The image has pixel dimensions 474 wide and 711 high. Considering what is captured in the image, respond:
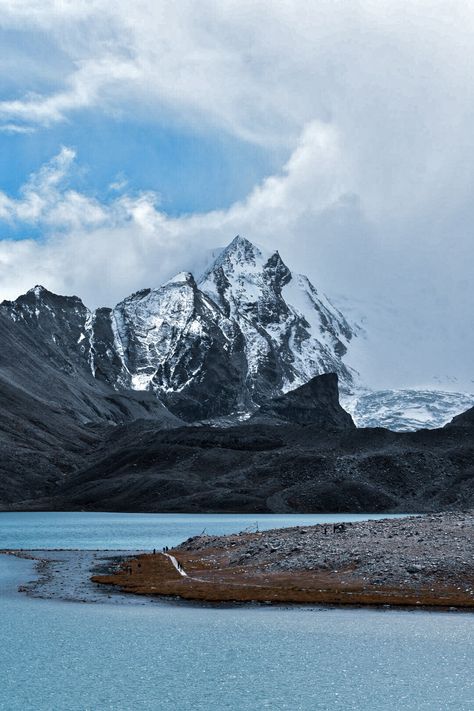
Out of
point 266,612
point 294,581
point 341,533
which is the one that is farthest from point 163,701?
point 341,533

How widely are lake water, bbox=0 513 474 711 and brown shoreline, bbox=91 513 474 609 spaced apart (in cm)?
466

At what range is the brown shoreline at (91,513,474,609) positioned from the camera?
2970 inches

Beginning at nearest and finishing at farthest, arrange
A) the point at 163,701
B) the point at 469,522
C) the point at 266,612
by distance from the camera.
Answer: the point at 163,701 < the point at 266,612 < the point at 469,522

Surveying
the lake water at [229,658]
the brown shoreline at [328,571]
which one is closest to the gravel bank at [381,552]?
the brown shoreline at [328,571]

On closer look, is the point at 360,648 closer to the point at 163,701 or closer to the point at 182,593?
the point at 163,701

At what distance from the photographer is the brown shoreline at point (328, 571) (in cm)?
7544

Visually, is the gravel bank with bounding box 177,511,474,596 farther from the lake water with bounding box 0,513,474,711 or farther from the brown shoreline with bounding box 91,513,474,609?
the lake water with bounding box 0,513,474,711

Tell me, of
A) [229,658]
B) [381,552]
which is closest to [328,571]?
[381,552]

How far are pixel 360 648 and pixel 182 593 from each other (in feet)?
90.3

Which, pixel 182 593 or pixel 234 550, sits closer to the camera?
pixel 182 593

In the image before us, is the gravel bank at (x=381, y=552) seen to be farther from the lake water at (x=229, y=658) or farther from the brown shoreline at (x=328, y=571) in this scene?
the lake water at (x=229, y=658)

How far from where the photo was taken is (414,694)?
45.9 metres

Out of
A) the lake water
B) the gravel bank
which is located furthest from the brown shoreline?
the lake water

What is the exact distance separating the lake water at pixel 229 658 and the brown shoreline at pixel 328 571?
183 inches
